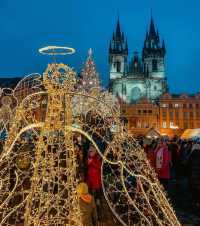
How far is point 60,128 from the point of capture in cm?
477

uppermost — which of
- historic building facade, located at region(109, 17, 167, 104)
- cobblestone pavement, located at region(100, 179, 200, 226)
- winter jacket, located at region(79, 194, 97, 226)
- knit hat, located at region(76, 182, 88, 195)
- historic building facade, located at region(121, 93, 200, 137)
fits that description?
historic building facade, located at region(109, 17, 167, 104)

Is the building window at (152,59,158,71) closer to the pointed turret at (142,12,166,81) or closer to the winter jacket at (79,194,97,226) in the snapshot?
the pointed turret at (142,12,166,81)

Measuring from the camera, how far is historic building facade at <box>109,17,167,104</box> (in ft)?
242

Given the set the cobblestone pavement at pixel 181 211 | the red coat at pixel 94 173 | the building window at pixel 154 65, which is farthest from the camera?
the building window at pixel 154 65

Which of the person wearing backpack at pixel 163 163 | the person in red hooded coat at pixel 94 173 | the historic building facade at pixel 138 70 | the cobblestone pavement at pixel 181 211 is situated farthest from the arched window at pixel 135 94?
the person in red hooded coat at pixel 94 173

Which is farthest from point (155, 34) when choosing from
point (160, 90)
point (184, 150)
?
point (184, 150)

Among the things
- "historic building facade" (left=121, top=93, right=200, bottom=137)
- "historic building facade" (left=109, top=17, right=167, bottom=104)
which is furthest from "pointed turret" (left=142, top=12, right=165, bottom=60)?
"historic building facade" (left=121, top=93, right=200, bottom=137)

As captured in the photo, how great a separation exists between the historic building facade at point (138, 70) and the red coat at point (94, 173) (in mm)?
62161

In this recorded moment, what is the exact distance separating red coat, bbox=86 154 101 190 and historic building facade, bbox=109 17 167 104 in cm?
6216

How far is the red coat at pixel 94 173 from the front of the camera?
7.84 m

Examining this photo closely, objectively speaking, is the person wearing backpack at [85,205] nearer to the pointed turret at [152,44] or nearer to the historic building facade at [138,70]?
the historic building facade at [138,70]

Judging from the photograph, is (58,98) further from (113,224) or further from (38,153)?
(113,224)

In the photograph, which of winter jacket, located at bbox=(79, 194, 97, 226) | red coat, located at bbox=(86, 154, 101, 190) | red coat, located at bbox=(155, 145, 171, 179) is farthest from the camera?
red coat, located at bbox=(155, 145, 171, 179)

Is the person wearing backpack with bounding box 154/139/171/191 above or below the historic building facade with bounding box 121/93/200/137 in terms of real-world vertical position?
below
